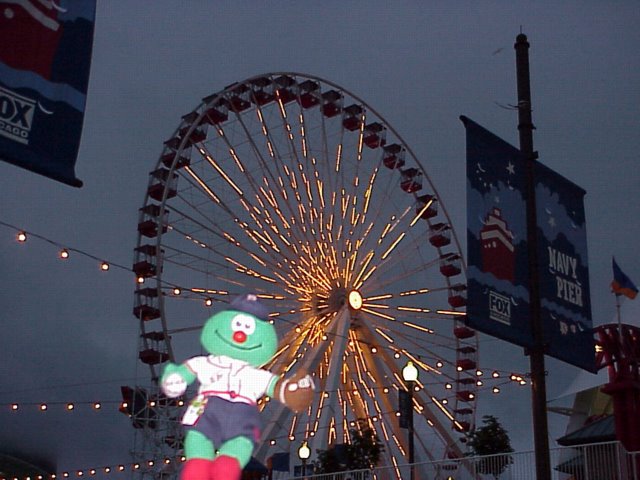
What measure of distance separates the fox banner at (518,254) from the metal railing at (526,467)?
151cm

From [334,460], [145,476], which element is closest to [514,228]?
[334,460]

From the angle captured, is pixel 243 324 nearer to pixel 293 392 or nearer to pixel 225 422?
pixel 293 392

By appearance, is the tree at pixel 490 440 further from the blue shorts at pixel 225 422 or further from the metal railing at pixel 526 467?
the blue shorts at pixel 225 422

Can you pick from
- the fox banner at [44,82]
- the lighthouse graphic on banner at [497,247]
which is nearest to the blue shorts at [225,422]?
the fox banner at [44,82]

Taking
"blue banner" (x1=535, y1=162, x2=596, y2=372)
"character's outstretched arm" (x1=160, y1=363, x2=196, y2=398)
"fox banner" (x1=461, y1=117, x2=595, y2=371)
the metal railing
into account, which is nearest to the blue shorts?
"character's outstretched arm" (x1=160, y1=363, x2=196, y2=398)

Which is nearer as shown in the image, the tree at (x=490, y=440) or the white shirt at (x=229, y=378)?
the white shirt at (x=229, y=378)

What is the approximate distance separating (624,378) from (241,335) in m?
11.4

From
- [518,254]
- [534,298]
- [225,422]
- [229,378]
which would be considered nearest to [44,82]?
[229,378]

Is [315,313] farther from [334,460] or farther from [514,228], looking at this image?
[514,228]

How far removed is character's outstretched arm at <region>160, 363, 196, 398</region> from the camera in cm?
1117

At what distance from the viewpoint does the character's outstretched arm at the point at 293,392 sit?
11.3m

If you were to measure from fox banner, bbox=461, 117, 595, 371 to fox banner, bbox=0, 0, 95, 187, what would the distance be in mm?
4362

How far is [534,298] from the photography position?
11953mm

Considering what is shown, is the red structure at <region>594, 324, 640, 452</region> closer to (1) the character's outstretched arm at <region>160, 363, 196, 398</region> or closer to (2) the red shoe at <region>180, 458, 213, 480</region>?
(1) the character's outstretched arm at <region>160, 363, 196, 398</region>
